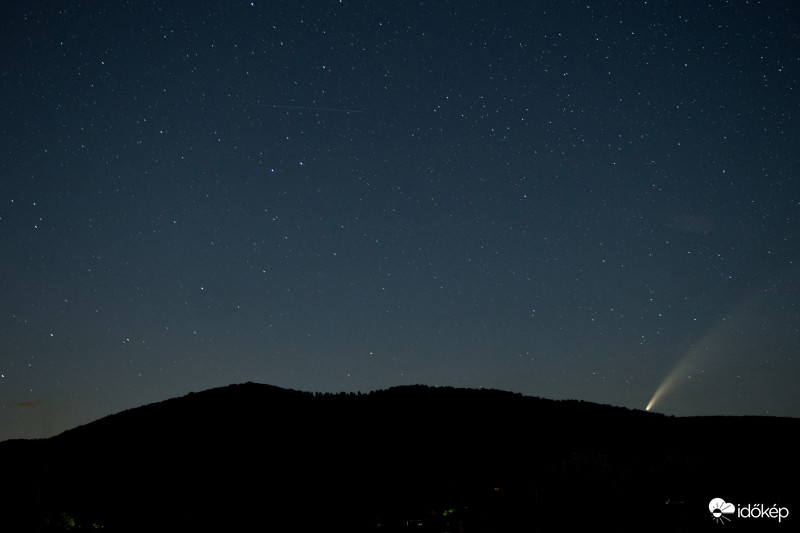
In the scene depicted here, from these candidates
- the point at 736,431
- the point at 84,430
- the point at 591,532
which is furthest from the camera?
the point at 84,430

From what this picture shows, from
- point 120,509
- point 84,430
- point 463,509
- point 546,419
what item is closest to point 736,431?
point 546,419

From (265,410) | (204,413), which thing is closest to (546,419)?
(265,410)

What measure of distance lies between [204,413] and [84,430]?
8823mm

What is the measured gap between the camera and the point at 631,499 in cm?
1275

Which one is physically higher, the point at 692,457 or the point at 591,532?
the point at 692,457

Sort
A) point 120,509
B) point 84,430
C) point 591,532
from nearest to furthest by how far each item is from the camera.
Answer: point 591,532, point 120,509, point 84,430

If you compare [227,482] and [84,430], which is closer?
[227,482]

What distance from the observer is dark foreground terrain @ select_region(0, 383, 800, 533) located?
41.3ft

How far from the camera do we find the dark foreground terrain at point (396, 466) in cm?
1259

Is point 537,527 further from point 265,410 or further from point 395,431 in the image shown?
point 265,410

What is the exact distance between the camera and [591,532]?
12719mm

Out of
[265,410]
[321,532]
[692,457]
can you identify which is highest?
[265,410]

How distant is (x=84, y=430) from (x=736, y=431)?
4404 cm

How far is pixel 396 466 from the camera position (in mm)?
31406
